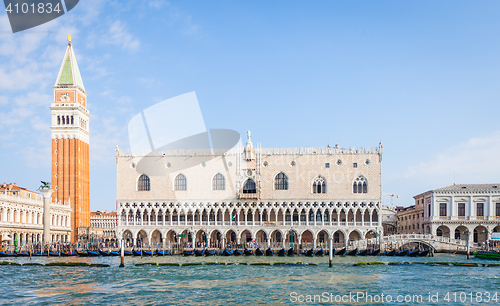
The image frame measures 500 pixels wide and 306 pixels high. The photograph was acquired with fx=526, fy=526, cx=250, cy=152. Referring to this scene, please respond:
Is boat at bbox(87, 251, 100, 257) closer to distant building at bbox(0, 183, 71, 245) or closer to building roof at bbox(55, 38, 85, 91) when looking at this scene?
distant building at bbox(0, 183, 71, 245)

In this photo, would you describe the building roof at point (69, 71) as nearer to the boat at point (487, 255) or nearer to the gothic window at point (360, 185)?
the gothic window at point (360, 185)

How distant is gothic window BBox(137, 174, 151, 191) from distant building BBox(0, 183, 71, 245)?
38.5ft

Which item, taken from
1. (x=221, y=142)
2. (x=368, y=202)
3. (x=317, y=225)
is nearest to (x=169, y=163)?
(x=221, y=142)

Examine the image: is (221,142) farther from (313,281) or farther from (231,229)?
(313,281)

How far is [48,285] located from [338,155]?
30145mm

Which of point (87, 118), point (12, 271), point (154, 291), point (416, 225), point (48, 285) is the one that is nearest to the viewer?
point (154, 291)

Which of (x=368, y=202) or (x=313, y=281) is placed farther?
(x=368, y=202)

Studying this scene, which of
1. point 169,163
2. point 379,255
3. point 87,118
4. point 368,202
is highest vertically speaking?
point 87,118

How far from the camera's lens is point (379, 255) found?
41.5m

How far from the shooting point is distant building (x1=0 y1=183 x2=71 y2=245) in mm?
48375

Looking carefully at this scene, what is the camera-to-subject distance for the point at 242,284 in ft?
79.2

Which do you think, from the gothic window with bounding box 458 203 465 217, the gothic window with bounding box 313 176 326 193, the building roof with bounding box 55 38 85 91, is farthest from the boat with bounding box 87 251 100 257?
the gothic window with bounding box 458 203 465 217

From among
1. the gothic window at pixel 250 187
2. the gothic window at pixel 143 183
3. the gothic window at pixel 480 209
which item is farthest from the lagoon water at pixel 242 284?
the gothic window at pixel 143 183

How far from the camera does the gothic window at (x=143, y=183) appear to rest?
163 feet
